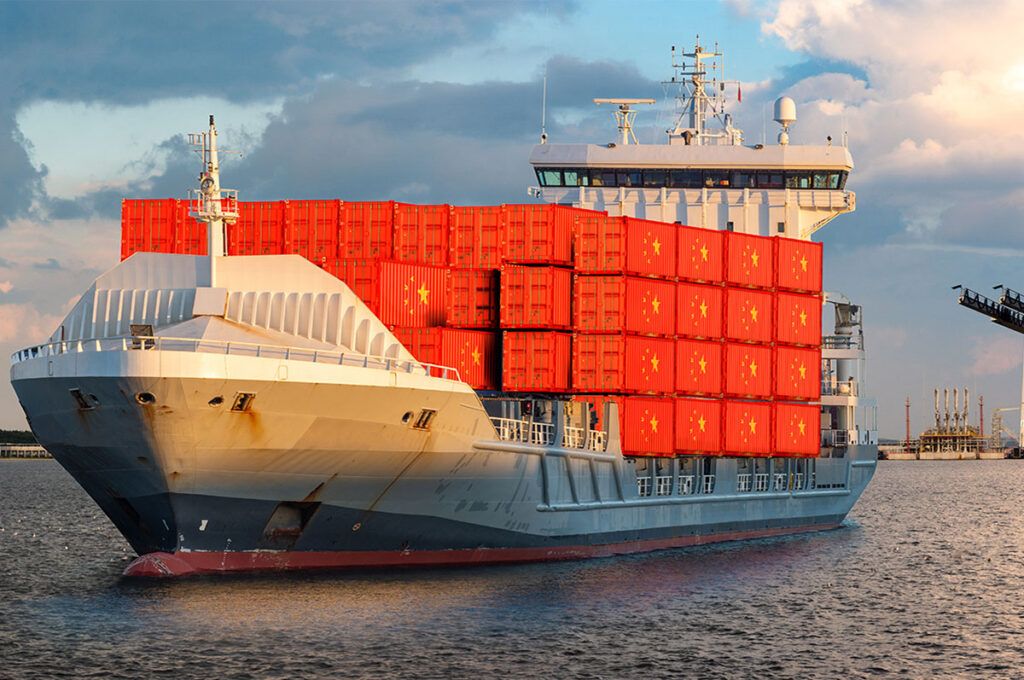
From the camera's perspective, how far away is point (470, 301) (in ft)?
135

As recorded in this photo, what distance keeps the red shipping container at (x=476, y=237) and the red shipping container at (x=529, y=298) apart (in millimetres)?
1030

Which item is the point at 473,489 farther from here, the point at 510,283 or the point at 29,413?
the point at 29,413

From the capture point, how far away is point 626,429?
1683 inches

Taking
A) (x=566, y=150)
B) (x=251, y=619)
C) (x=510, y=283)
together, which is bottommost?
(x=251, y=619)

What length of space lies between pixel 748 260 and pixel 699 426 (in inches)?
268

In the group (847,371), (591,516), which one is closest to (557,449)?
(591,516)

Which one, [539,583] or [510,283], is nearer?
[539,583]

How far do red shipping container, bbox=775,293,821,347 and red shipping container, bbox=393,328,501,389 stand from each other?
40.8 ft

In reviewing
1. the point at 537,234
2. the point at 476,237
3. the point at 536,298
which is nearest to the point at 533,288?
the point at 536,298

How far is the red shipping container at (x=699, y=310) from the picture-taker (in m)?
44.2

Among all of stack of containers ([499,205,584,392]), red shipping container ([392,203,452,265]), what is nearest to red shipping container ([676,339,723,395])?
stack of containers ([499,205,584,392])

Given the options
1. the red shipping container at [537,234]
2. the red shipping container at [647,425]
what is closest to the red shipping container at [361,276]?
the red shipping container at [537,234]

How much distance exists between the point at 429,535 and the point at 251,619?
340 inches

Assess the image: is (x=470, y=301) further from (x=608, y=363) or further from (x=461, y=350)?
(x=608, y=363)
